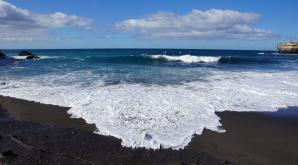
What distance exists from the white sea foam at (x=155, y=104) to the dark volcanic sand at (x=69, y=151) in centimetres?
75

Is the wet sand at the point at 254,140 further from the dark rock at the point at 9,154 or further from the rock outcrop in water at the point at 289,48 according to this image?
the rock outcrop in water at the point at 289,48

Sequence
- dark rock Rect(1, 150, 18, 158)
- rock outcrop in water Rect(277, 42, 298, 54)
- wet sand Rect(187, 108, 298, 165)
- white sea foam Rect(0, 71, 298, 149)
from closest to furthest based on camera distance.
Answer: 1. dark rock Rect(1, 150, 18, 158)
2. wet sand Rect(187, 108, 298, 165)
3. white sea foam Rect(0, 71, 298, 149)
4. rock outcrop in water Rect(277, 42, 298, 54)

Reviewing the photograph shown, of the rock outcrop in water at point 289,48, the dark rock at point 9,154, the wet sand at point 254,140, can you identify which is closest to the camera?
the dark rock at point 9,154

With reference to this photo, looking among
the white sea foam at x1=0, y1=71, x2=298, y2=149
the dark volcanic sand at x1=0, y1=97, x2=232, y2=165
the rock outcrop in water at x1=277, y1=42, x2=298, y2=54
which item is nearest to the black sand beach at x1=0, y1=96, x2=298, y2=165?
the dark volcanic sand at x1=0, y1=97, x2=232, y2=165

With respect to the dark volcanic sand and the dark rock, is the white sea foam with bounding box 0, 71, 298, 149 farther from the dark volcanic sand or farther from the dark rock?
the dark rock

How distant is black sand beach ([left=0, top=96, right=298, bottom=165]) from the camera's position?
180 inches

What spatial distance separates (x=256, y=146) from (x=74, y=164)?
347cm

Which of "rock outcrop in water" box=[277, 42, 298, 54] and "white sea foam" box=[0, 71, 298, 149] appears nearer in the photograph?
"white sea foam" box=[0, 71, 298, 149]

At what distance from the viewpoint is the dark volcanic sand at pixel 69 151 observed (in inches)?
175

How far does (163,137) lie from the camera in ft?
20.7

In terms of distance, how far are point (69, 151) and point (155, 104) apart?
468cm

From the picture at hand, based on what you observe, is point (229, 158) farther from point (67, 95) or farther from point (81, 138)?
point (67, 95)

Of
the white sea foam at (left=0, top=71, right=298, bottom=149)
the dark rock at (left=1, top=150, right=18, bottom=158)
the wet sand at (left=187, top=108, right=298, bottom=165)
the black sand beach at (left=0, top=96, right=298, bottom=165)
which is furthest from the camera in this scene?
the white sea foam at (left=0, top=71, right=298, bottom=149)

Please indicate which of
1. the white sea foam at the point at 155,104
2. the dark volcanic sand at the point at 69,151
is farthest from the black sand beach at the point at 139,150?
the white sea foam at the point at 155,104
